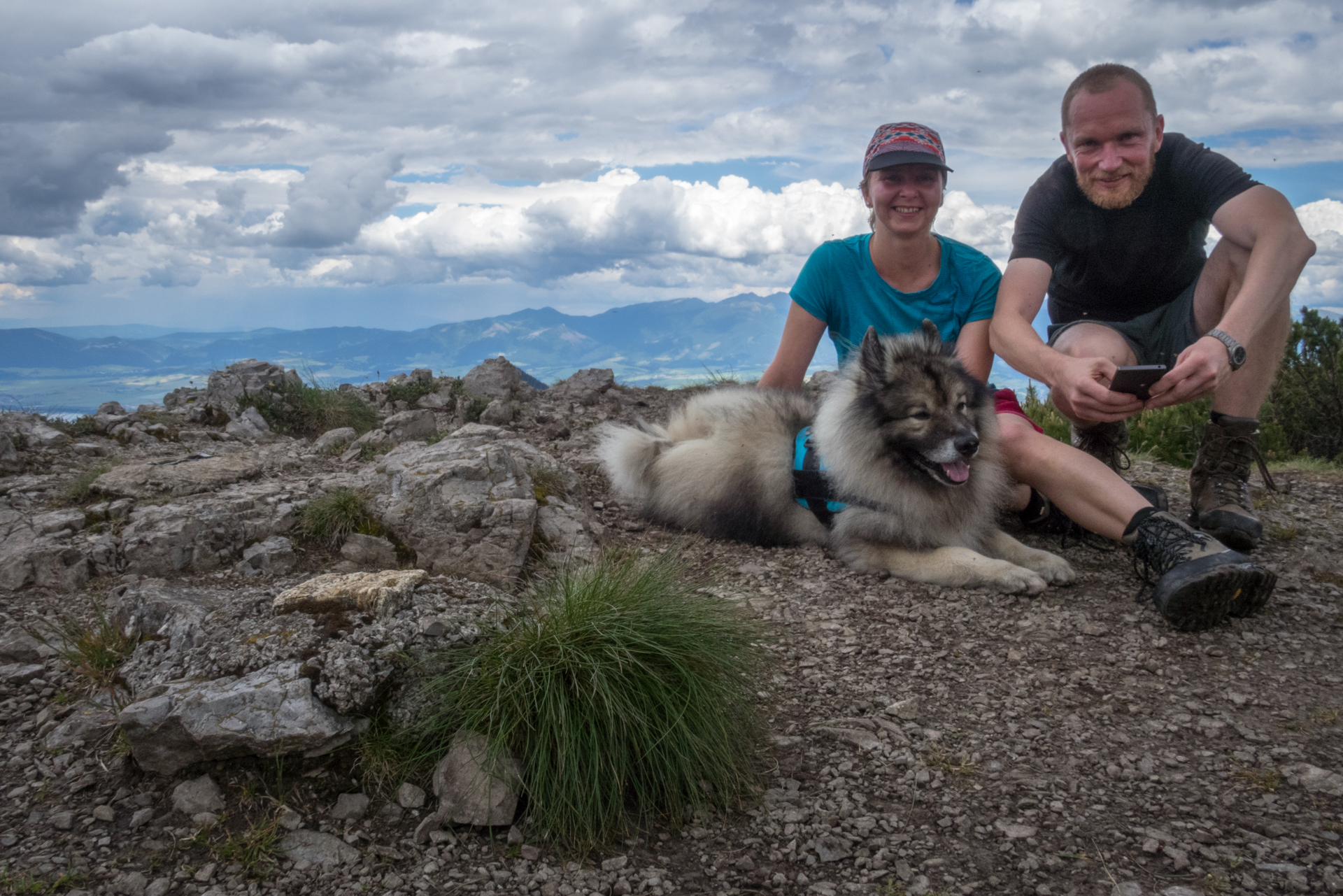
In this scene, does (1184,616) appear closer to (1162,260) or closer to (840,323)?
(1162,260)

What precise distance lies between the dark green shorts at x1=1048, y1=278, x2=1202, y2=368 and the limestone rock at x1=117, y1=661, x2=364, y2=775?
420cm

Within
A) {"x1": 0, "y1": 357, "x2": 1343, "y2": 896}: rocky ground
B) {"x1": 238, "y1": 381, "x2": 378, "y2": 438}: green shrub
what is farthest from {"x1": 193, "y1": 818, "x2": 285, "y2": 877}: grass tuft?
{"x1": 238, "y1": 381, "x2": 378, "y2": 438}: green shrub

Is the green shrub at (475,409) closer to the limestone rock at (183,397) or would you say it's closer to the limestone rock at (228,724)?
the limestone rock at (183,397)

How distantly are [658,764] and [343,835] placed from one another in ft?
2.90

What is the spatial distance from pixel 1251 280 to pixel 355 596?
4.06 m

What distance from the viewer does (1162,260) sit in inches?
178

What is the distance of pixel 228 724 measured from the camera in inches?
92.1

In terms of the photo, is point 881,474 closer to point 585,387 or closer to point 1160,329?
point 1160,329

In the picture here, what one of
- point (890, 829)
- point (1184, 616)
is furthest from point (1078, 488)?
point (890, 829)

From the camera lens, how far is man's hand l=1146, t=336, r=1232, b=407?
354 cm

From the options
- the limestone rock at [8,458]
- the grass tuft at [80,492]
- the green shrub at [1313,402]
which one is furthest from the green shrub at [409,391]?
the green shrub at [1313,402]

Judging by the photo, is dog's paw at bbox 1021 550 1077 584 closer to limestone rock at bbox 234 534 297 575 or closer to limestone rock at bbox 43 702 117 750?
limestone rock at bbox 234 534 297 575

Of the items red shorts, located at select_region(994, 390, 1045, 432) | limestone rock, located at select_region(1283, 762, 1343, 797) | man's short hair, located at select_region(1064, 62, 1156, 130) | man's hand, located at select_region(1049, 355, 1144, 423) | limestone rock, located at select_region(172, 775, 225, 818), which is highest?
man's short hair, located at select_region(1064, 62, 1156, 130)

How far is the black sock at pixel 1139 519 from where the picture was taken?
370cm
